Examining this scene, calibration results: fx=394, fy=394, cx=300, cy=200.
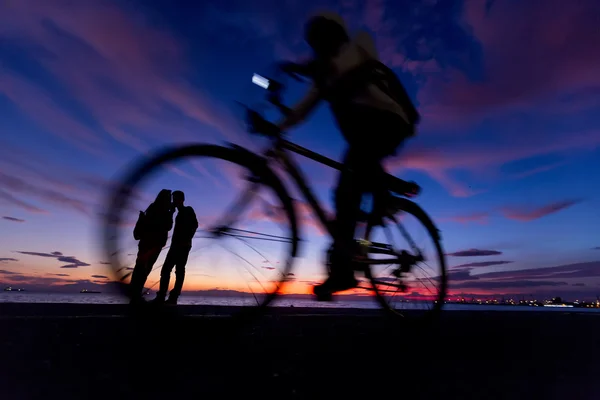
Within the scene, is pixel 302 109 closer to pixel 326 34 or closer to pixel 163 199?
pixel 326 34

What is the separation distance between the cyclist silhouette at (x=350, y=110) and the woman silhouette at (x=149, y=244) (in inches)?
45.1

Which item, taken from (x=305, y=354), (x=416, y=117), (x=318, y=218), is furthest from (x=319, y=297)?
(x=416, y=117)

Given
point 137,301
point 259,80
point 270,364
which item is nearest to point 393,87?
point 259,80

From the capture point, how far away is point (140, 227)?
2836 millimetres

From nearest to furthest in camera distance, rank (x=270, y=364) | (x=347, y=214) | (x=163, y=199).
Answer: (x=270, y=364)
(x=163, y=199)
(x=347, y=214)

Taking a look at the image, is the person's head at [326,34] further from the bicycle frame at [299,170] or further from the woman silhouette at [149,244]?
the woman silhouette at [149,244]

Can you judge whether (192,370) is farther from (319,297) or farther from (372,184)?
(372,184)

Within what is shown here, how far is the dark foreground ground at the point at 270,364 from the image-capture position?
169 centimetres

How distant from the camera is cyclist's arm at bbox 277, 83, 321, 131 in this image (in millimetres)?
3330

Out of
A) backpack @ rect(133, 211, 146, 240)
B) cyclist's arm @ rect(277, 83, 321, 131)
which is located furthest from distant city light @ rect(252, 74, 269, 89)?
backpack @ rect(133, 211, 146, 240)

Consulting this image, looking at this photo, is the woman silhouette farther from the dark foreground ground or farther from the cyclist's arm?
the cyclist's arm

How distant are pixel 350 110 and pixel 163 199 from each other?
182cm

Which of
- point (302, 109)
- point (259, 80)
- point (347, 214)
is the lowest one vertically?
point (347, 214)

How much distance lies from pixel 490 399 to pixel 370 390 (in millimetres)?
499
